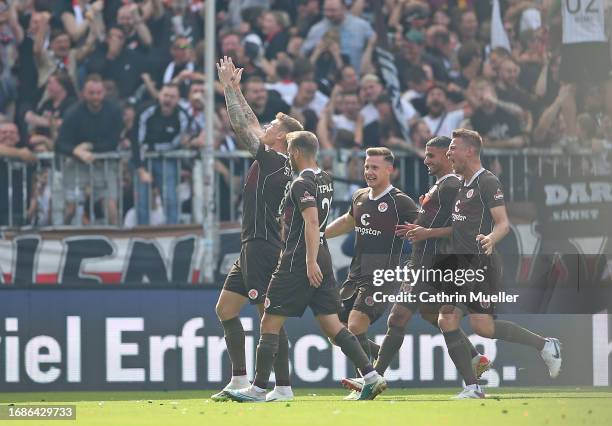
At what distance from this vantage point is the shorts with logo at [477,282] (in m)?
11.8

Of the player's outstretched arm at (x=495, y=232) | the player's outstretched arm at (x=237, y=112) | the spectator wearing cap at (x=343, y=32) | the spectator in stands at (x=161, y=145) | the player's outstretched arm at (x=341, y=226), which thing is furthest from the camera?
the spectator wearing cap at (x=343, y=32)

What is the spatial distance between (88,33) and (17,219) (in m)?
2.73

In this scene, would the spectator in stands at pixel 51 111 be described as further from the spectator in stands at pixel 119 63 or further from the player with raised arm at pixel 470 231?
the player with raised arm at pixel 470 231

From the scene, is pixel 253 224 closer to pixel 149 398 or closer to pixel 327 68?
pixel 149 398

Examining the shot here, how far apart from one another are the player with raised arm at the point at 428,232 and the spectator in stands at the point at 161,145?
5262mm

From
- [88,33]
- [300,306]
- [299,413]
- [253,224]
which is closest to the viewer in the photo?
[299,413]

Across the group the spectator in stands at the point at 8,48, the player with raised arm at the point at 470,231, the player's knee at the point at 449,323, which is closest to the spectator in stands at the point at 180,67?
the spectator in stands at the point at 8,48

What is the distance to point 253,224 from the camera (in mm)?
11828

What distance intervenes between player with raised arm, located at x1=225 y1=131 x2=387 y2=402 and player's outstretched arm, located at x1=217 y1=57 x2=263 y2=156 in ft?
1.37

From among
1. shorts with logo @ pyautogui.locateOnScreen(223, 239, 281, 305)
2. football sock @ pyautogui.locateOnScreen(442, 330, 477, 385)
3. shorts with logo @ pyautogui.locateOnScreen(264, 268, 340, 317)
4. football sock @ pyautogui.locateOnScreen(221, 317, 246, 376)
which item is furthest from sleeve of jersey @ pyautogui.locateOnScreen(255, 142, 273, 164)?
football sock @ pyautogui.locateOnScreen(442, 330, 477, 385)

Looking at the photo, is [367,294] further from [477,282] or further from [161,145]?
[161,145]

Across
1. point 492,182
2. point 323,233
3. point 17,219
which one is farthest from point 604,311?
point 17,219

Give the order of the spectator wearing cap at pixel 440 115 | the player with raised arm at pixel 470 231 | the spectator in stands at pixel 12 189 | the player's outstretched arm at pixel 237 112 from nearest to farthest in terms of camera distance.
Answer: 1. the player's outstretched arm at pixel 237 112
2. the player with raised arm at pixel 470 231
3. the spectator in stands at pixel 12 189
4. the spectator wearing cap at pixel 440 115

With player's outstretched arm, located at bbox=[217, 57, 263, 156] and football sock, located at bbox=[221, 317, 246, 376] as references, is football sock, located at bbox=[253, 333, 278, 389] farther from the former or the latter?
player's outstretched arm, located at bbox=[217, 57, 263, 156]
